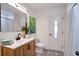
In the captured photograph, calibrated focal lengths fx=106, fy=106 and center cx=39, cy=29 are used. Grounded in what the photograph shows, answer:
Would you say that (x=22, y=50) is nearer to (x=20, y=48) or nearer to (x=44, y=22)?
(x=20, y=48)

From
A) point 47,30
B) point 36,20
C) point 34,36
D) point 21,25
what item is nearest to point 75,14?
point 47,30

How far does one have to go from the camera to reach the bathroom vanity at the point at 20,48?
4.62ft

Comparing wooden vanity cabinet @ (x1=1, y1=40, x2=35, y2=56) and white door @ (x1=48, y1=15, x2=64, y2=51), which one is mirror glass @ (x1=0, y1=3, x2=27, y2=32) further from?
white door @ (x1=48, y1=15, x2=64, y2=51)

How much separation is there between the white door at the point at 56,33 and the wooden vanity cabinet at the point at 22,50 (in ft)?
0.97

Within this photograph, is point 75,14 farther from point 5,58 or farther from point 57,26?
point 5,58

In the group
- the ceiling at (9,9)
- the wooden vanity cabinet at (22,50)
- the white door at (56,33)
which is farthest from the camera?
the white door at (56,33)

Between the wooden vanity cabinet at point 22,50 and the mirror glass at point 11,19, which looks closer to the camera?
the wooden vanity cabinet at point 22,50

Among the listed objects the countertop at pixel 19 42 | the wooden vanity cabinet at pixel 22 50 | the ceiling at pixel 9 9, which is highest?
the ceiling at pixel 9 9

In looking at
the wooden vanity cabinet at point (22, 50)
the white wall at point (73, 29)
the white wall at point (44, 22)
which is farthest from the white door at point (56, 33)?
the wooden vanity cabinet at point (22, 50)

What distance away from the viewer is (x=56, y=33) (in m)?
1.70

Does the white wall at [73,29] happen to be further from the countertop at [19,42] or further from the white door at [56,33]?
the countertop at [19,42]

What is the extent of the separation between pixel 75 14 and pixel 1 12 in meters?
1.21

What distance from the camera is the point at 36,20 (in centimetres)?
167

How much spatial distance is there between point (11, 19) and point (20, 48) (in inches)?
18.7
